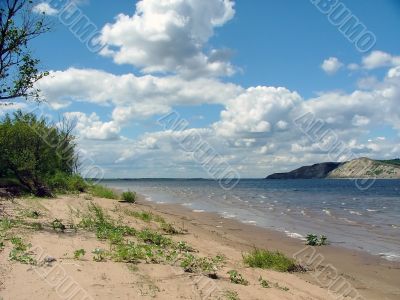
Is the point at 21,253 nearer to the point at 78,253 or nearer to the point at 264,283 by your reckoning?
the point at 78,253

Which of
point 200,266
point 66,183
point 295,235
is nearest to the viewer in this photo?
point 200,266

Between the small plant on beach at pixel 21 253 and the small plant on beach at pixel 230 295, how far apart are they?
13.7 feet

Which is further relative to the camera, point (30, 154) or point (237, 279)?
point (30, 154)

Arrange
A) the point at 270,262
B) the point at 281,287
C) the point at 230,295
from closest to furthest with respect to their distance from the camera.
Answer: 1. the point at 230,295
2. the point at 281,287
3. the point at 270,262

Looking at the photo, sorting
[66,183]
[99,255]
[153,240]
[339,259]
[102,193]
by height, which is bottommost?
[339,259]

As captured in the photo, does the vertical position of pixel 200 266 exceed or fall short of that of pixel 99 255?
it falls short

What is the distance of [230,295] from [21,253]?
4938 mm

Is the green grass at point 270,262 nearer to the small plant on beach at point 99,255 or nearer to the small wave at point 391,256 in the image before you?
the small plant on beach at point 99,255

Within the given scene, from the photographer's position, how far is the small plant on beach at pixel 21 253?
9.27 meters

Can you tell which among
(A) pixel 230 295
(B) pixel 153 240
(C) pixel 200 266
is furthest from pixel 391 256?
(A) pixel 230 295

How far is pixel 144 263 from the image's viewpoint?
400 inches

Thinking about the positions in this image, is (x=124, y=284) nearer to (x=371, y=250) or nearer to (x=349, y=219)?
(x=371, y=250)

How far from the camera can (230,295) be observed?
8.37 m

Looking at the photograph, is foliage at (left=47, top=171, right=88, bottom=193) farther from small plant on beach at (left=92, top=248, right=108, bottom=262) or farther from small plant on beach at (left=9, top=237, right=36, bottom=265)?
small plant on beach at (left=92, top=248, right=108, bottom=262)
